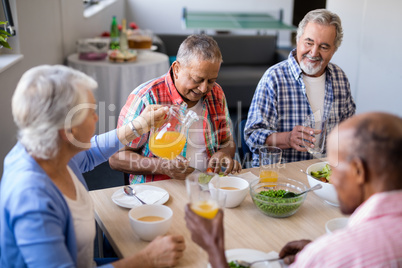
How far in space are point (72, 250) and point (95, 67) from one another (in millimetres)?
3012

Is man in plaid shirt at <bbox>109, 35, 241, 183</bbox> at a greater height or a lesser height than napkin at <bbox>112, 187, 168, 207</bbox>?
greater

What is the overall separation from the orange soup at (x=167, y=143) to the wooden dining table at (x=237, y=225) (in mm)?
151

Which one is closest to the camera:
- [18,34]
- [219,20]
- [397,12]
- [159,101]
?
[159,101]

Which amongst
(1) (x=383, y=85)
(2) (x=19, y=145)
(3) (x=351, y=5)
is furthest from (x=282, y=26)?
(2) (x=19, y=145)

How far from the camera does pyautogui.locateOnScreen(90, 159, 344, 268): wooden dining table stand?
4.55 ft

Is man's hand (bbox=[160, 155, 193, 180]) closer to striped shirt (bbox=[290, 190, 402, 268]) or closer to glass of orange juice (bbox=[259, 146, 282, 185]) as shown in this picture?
glass of orange juice (bbox=[259, 146, 282, 185])

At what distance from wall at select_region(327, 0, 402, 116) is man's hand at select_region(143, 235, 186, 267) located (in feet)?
10.2

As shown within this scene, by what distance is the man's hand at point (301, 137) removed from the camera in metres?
1.89

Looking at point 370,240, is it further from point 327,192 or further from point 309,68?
point 309,68

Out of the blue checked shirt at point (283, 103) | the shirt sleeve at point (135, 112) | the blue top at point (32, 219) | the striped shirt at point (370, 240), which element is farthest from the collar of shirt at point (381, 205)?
the blue checked shirt at point (283, 103)

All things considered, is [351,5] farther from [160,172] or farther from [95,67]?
[160,172]

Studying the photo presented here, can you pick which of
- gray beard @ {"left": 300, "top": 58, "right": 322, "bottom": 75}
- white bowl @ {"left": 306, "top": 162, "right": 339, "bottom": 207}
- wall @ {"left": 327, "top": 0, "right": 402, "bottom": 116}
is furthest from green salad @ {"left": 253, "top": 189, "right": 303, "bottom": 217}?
wall @ {"left": 327, "top": 0, "right": 402, "bottom": 116}

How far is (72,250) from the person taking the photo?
48.7 inches

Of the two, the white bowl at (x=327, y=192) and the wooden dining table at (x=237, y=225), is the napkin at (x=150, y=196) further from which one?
the white bowl at (x=327, y=192)
